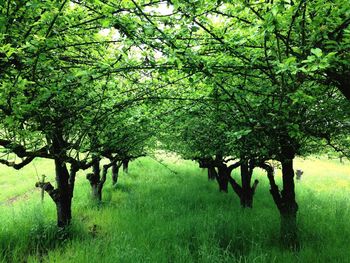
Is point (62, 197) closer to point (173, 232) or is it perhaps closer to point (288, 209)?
point (173, 232)

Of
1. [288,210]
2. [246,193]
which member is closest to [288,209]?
[288,210]

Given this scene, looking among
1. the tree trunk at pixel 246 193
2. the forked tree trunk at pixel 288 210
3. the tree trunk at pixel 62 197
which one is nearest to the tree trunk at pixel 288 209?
the forked tree trunk at pixel 288 210

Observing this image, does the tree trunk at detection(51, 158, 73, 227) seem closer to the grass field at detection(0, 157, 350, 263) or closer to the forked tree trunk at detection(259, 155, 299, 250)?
the grass field at detection(0, 157, 350, 263)

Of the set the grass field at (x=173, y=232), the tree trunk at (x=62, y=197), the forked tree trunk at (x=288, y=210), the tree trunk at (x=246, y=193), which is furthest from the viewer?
the tree trunk at (x=246, y=193)

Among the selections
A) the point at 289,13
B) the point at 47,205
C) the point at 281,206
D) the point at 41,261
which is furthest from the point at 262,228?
the point at 47,205

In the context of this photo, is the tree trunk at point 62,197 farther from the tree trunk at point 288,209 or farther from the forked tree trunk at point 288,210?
the tree trunk at point 288,209

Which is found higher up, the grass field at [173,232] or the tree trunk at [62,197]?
the tree trunk at [62,197]

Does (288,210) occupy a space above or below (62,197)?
below

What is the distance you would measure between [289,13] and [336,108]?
306cm

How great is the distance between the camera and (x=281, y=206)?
24.8 ft

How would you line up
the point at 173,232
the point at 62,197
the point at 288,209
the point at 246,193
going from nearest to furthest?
the point at 288,209 → the point at 173,232 → the point at 62,197 → the point at 246,193

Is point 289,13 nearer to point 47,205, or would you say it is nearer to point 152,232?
point 152,232

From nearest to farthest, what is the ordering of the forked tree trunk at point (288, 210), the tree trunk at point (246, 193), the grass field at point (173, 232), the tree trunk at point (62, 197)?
the grass field at point (173, 232), the forked tree trunk at point (288, 210), the tree trunk at point (62, 197), the tree trunk at point (246, 193)

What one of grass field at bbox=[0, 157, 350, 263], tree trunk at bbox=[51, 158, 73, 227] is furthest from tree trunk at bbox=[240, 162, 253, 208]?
tree trunk at bbox=[51, 158, 73, 227]
